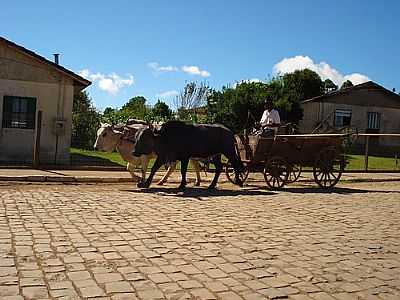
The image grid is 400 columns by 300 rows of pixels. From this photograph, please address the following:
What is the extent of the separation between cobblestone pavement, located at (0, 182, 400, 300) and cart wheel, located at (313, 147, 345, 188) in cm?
365

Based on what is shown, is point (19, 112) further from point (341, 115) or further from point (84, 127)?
point (341, 115)

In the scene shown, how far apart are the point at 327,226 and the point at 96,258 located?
14.7ft

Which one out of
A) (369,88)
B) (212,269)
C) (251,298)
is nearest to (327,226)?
(212,269)

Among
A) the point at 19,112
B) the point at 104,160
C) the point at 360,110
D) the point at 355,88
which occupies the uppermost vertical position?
the point at 355,88

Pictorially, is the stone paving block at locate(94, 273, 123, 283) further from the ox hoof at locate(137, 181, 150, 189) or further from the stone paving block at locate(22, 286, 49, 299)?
the ox hoof at locate(137, 181, 150, 189)

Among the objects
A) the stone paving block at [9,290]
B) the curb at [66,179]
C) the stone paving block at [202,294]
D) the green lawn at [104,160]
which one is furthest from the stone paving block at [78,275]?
the green lawn at [104,160]

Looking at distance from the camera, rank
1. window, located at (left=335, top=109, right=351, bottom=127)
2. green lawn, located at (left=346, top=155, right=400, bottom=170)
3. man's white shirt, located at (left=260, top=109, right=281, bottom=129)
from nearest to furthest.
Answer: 1. man's white shirt, located at (left=260, top=109, right=281, bottom=129)
2. green lawn, located at (left=346, top=155, right=400, bottom=170)
3. window, located at (left=335, top=109, right=351, bottom=127)

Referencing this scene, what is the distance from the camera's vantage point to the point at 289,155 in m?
15.2

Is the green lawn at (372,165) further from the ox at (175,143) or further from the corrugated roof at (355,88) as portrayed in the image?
the ox at (175,143)

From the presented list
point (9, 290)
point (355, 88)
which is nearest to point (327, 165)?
point (9, 290)

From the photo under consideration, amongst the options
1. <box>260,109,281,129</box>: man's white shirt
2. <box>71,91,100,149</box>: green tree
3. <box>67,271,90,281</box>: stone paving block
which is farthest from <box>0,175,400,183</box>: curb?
<box>71,91,100,149</box>: green tree

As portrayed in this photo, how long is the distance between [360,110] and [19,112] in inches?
1143

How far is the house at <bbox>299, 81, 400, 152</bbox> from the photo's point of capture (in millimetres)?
40031

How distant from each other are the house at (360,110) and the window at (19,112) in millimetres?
23892
